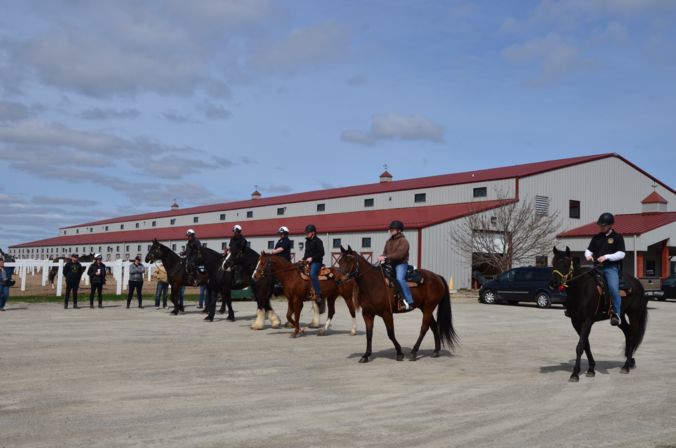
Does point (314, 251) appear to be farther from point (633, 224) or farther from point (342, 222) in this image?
point (633, 224)

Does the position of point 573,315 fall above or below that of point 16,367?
above

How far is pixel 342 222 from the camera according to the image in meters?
49.5

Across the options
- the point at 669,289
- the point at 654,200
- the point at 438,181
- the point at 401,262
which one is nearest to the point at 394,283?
the point at 401,262

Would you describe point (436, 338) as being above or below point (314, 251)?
below

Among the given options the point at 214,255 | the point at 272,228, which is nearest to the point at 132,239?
the point at 272,228

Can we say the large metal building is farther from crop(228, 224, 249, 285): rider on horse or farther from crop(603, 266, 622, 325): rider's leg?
crop(603, 266, 622, 325): rider's leg

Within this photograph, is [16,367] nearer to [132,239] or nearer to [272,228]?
[272,228]

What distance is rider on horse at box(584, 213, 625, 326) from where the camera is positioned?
10.0 metres

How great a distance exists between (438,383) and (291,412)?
275 centimetres

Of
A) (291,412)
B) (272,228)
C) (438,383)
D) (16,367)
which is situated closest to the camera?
(291,412)

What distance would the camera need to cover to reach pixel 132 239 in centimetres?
7125

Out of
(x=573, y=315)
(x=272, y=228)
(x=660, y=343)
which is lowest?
(x=660, y=343)

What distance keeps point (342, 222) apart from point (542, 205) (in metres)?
14.8

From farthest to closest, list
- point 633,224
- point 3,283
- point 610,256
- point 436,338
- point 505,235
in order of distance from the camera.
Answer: point 633,224 → point 505,235 → point 3,283 → point 436,338 → point 610,256
